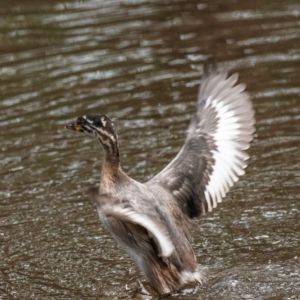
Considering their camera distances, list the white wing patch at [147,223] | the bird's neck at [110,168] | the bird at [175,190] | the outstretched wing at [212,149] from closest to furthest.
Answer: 1. the white wing patch at [147,223]
2. the bird at [175,190]
3. the bird's neck at [110,168]
4. the outstretched wing at [212,149]

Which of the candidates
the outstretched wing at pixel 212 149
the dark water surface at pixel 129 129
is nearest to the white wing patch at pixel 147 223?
the dark water surface at pixel 129 129

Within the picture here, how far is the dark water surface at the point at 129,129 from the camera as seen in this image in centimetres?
904

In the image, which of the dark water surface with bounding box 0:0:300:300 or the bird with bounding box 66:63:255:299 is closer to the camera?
the bird with bounding box 66:63:255:299

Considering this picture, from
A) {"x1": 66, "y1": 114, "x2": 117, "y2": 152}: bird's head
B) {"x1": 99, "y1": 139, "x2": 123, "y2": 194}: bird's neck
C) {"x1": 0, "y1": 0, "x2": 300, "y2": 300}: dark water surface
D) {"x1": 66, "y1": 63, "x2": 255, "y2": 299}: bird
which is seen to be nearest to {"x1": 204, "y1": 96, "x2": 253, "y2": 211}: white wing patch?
{"x1": 66, "y1": 63, "x2": 255, "y2": 299}: bird

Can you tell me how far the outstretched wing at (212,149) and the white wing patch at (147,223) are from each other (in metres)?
0.97

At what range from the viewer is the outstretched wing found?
903 centimetres

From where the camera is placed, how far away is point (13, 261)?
9383mm

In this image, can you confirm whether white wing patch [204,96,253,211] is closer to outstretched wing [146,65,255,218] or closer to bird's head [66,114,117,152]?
outstretched wing [146,65,255,218]

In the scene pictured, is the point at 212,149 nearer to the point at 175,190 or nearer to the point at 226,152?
the point at 226,152

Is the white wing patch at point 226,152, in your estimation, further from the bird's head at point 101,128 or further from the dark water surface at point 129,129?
the bird's head at point 101,128

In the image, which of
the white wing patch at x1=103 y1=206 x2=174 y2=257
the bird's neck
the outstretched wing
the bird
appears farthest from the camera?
the outstretched wing

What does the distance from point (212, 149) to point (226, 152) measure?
160 millimetres

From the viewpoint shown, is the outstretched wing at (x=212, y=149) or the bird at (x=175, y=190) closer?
the bird at (x=175, y=190)

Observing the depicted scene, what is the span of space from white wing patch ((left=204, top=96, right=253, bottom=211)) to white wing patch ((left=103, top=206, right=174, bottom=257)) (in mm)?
1111
